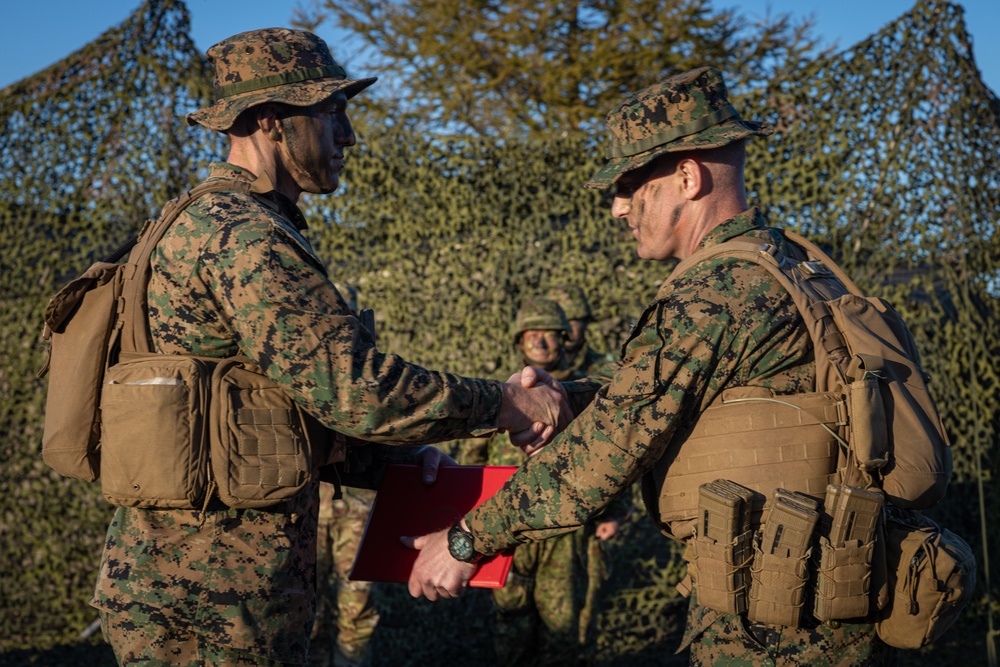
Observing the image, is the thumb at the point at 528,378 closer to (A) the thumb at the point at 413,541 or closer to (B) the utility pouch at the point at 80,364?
(A) the thumb at the point at 413,541

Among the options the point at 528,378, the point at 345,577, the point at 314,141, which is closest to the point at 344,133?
the point at 314,141

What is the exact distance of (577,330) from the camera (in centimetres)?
637

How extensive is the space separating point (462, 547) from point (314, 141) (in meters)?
1.27

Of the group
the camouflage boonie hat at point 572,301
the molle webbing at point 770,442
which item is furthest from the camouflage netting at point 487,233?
the molle webbing at point 770,442

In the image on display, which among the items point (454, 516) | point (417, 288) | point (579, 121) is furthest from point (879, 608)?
point (579, 121)

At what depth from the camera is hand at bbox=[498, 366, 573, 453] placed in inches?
123

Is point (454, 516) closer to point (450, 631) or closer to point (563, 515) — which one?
point (563, 515)

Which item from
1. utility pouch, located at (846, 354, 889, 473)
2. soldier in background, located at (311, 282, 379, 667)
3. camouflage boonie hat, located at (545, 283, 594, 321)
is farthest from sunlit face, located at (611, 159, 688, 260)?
camouflage boonie hat, located at (545, 283, 594, 321)

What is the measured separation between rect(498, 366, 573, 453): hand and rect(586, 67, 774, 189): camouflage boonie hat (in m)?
0.69

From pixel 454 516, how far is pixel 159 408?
96 centimetres

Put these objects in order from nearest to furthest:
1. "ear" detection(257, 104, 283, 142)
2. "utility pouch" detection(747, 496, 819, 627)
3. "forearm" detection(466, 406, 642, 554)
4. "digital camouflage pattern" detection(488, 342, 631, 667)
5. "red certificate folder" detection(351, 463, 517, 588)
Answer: "utility pouch" detection(747, 496, 819, 627) < "forearm" detection(466, 406, 642, 554) < "ear" detection(257, 104, 283, 142) < "red certificate folder" detection(351, 463, 517, 588) < "digital camouflage pattern" detection(488, 342, 631, 667)

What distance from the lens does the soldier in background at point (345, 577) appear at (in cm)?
563

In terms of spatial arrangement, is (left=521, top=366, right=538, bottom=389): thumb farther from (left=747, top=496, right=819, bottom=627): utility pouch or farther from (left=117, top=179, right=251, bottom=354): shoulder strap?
(left=117, top=179, right=251, bottom=354): shoulder strap

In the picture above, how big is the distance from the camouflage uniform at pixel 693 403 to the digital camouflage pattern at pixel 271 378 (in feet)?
1.24
